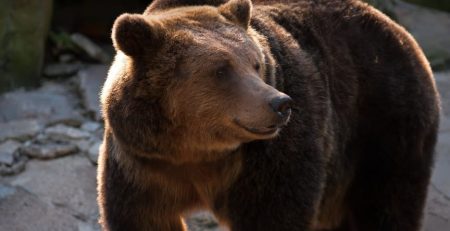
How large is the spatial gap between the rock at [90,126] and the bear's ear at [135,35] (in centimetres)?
328

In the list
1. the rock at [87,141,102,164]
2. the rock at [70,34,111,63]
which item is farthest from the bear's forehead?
the rock at [70,34,111,63]

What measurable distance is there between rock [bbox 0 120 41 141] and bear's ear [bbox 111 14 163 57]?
325cm

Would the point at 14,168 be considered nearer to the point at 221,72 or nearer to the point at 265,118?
the point at 221,72

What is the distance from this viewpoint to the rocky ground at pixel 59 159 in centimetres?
571

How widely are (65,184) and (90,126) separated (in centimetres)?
90

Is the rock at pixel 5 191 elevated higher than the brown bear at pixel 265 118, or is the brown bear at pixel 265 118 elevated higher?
the brown bear at pixel 265 118

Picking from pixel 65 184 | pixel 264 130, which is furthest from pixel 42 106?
pixel 264 130

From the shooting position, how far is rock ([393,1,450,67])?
8086 millimetres

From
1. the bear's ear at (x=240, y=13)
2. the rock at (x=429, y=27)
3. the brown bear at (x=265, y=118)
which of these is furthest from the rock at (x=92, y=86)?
the bear's ear at (x=240, y=13)

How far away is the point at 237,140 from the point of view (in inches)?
145

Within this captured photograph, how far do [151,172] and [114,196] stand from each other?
23 centimetres

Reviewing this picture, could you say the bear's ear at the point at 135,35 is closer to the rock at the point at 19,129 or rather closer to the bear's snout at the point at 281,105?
the bear's snout at the point at 281,105

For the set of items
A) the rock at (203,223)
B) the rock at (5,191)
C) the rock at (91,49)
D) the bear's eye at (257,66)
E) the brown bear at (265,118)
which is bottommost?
the rock at (91,49)

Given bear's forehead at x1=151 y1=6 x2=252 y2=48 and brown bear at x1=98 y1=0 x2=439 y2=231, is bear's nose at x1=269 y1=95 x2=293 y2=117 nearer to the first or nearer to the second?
brown bear at x1=98 y1=0 x2=439 y2=231
